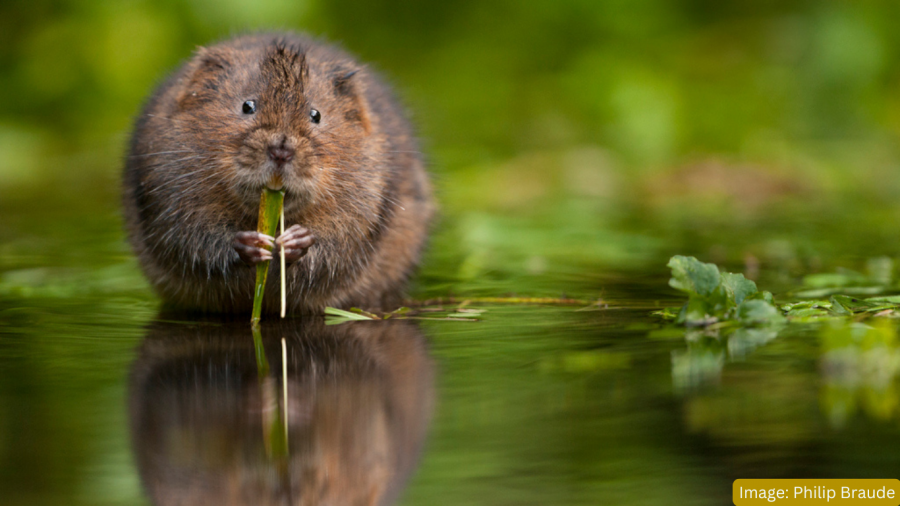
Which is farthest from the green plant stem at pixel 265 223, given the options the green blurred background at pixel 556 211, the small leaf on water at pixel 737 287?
the small leaf on water at pixel 737 287

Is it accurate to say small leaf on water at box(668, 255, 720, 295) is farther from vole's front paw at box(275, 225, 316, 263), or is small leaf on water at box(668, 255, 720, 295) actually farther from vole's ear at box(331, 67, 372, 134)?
vole's ear at box(331, 67, 372, 134)

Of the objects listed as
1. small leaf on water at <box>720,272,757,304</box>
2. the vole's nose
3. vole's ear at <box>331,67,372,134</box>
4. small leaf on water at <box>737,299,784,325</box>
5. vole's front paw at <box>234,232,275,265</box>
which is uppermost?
vole's ear at <box>331,67,372,134</box>

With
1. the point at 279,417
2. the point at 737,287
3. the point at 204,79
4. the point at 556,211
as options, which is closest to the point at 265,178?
the point at 204,79

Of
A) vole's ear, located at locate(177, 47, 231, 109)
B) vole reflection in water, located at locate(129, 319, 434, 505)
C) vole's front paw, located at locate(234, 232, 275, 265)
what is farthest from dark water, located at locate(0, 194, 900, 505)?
vole's ear, located at locate(177, 47, 231, 109)

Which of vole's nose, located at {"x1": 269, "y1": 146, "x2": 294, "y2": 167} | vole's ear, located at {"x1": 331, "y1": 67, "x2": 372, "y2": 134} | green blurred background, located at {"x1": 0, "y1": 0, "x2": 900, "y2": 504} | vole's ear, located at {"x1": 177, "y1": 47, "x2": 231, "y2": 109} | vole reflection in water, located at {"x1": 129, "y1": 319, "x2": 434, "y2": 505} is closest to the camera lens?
vole reflection in water, located at {"x1": 129, "y1": 319, "x2": 434, "y2": 505}

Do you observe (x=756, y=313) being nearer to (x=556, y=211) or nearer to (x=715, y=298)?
(x=715, y=298)

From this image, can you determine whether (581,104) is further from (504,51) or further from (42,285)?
(42,285)

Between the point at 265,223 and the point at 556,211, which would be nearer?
the point at 265,223

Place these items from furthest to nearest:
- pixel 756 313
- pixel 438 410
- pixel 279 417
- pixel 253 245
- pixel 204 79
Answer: pixel 204 79 < pixel 253 245 < pixel 756 313 < pixel 438 410 < pixel 279 417
